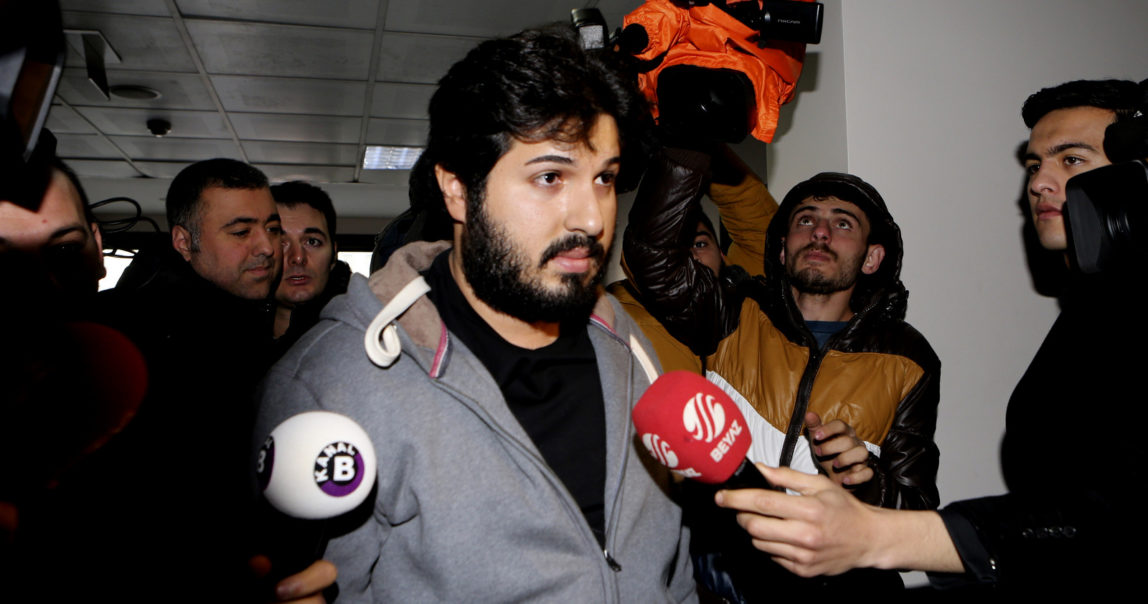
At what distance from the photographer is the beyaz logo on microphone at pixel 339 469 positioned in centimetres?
69

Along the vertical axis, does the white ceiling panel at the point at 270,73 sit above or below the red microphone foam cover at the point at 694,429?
above

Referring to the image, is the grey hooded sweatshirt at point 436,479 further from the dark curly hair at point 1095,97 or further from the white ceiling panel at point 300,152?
the white ceiling panel at point 300,152

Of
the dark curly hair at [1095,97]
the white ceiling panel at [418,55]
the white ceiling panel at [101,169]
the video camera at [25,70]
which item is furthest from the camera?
the white ceiling panel at [101,169]

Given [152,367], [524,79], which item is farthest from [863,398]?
[152,367]

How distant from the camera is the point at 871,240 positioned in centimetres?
189

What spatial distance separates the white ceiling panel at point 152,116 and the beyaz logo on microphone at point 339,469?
4654mm

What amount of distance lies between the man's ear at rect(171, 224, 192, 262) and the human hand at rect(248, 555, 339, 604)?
1.68m

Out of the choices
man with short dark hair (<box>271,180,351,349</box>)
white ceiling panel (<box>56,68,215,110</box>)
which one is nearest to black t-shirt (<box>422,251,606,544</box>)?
man with short dark hair (<box>271,180,351,349</box>)

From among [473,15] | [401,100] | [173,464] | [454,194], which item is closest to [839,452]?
[454,194]

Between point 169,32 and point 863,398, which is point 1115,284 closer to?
point 863,398

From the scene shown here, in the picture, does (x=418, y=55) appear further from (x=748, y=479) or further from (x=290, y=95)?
(x=748, y=479)

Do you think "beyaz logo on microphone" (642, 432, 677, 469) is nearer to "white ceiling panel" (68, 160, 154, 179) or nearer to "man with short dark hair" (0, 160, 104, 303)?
"man with short dark hair" (0, 160, 104, 303)

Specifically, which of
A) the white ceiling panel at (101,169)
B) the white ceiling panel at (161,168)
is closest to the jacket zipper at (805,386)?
the white ceiling panel at (161,168)

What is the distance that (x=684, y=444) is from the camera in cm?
A: 82
